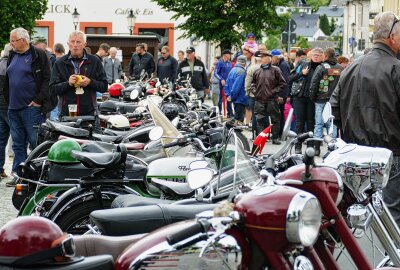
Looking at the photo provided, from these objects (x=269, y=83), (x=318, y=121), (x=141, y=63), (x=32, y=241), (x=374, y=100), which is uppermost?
(x=374, y=100)

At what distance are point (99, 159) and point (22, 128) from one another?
232 inches

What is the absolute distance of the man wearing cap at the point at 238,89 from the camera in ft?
68.3

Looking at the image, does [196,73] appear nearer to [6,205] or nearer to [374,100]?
[6,205]

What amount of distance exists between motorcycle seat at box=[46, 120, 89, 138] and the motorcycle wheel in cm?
362

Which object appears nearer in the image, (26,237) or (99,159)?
(26,237)

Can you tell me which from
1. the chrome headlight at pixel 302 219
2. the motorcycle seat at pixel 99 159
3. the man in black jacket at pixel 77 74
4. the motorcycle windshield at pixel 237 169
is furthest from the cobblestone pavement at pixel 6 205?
the chrome headlight at pixel 302 219

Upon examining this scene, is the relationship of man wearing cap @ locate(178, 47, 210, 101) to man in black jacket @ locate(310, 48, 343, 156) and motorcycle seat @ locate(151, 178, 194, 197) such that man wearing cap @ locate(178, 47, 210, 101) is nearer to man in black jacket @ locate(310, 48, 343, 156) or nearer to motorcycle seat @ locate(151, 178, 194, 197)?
man in black jacket @ locate(310, 48, 343, 156)

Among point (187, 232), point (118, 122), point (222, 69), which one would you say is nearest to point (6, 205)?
point (118, 122)

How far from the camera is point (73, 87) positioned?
37.9ft

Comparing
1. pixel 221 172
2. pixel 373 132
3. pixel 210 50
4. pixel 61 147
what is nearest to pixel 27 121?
pixel 61 147

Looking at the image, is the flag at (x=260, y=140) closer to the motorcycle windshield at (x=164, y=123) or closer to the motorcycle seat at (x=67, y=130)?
the motorcycle windshield at (x=164, y=123)

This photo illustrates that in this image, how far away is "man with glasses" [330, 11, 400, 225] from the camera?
6.86 metres

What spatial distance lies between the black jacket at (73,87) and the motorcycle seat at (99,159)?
4.55 m

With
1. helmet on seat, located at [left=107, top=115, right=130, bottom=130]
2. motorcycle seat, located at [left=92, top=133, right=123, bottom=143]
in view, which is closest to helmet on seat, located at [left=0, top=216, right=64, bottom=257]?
motorcycle seat, located at [left=92, top=133, right=123, bottom=143]
